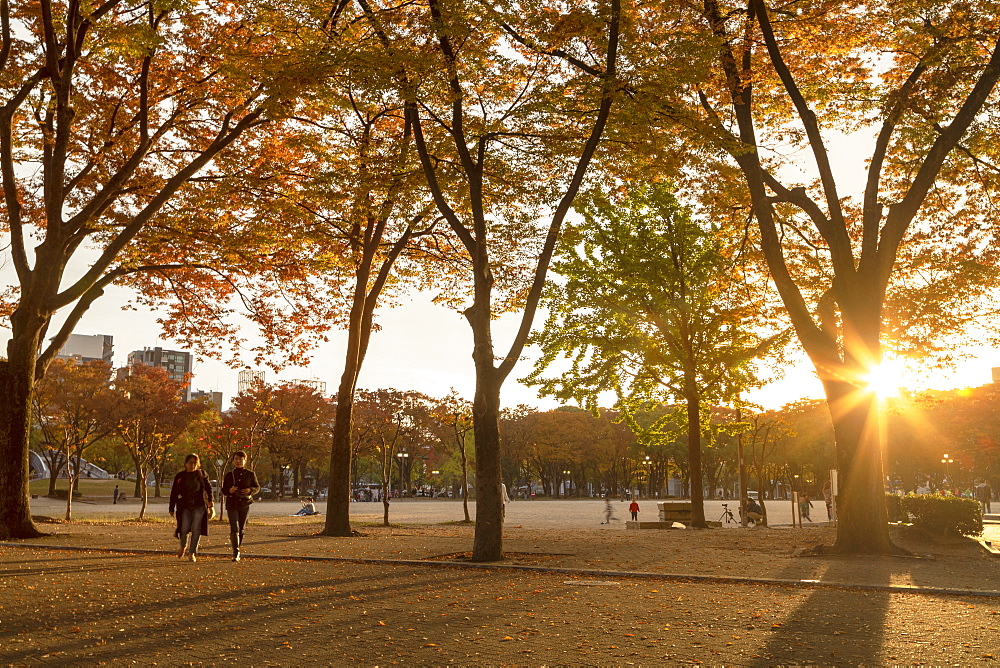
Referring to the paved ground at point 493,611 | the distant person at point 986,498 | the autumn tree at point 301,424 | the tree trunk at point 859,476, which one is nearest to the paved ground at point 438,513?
the distant person at point 986,498

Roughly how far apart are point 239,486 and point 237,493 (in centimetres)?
12

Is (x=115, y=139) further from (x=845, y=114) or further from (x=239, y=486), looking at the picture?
(x=845, y=114)

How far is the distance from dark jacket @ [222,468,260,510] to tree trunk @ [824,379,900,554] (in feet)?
32.2

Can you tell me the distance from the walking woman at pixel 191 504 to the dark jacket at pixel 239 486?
302 millimetres

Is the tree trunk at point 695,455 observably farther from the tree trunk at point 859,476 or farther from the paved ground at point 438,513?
the tree trunk at point 859,476

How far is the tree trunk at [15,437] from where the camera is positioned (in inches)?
601

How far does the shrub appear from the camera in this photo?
53.0 ft

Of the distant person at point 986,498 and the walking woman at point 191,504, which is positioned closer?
the walking woman at point 191,504

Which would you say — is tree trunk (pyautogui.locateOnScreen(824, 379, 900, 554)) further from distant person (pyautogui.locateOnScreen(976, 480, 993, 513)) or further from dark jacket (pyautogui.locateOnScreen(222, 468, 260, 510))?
distant person (pyautogui.locateOnScreen(976, 480, 993, 513))

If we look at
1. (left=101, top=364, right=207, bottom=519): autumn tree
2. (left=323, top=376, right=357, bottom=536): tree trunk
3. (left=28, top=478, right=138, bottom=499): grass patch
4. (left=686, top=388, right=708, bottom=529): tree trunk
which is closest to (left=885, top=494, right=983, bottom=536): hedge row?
(left=686, top=388, right=708, bottom=529): tree trunk

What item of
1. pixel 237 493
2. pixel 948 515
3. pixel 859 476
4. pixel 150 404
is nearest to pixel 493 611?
pixel 237 493

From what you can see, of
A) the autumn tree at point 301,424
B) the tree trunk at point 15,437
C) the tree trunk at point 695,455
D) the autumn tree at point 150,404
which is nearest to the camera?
the tree trunk at point 15,437

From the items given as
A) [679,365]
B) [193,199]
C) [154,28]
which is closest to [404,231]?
[193,199]

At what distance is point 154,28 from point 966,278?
1840 centimetres
